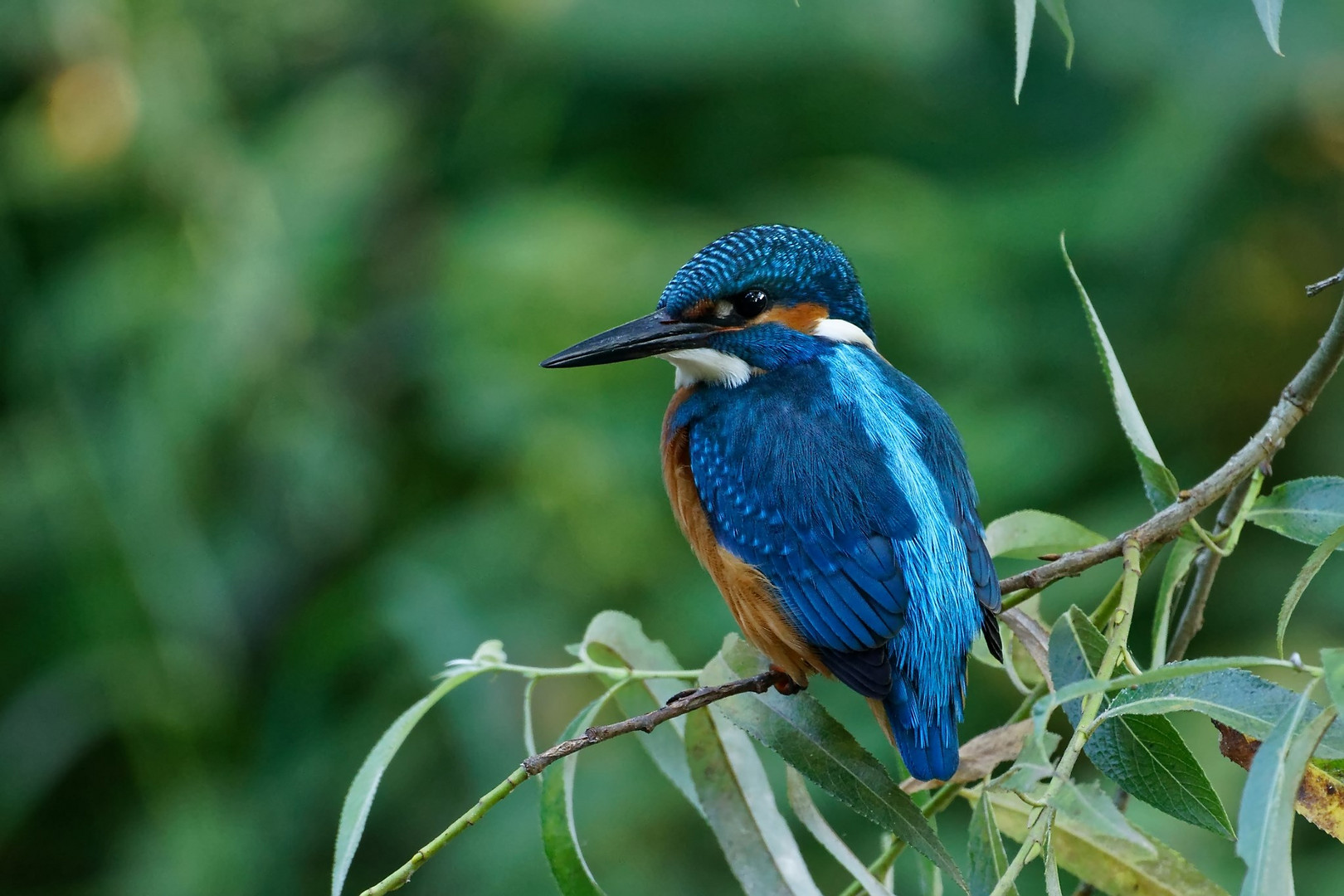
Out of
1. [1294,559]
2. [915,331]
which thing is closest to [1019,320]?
[915,331]

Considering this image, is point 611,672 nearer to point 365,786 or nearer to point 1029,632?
point 365,786

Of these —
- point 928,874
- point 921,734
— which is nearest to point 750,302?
point 921,734

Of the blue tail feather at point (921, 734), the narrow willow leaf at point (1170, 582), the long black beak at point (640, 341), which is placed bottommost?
the blue tail feather at point (921, 734)

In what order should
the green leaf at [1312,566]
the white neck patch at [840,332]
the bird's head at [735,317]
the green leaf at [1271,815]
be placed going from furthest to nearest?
the white neck patch at [840,332] < the bird's head at [735,317] < the green leaf at [1312,566] < the green leaf at [1271,815]

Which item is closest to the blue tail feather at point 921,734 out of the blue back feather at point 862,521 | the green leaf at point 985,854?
the blue back feather at point 862,521

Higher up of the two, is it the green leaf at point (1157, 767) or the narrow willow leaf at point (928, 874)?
the green leaf at point (1157, 767)

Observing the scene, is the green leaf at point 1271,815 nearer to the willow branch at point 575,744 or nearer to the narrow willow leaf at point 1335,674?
the narrow willow leaf at point 1335,674

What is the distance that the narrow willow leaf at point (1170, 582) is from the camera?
Answer: 113 centimetres

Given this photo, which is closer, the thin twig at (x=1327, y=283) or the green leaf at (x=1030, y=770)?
the green leaf at (x=1030, y=770)

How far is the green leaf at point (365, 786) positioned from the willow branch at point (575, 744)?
0.10 ft

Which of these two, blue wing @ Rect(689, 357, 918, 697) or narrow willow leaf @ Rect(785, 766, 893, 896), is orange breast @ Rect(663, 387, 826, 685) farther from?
narrow willow leaf @ Rect(785, 766, 893, 896)

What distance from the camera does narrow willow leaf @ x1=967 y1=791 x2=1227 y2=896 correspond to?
3.74ft

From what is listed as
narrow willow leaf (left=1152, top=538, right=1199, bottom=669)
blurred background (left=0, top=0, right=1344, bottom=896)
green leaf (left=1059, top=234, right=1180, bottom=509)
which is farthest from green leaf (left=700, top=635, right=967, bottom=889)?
blurred background (left=0, top=0, right=1344, bottom=896)

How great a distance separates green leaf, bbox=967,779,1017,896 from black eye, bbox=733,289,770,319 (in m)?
0.73
